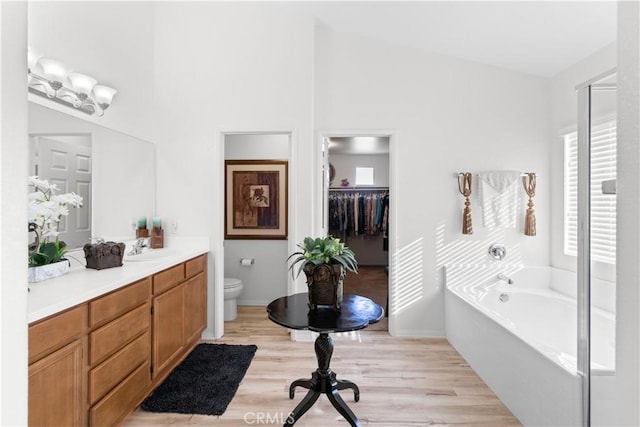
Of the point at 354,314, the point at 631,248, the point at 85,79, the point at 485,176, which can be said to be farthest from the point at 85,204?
the point at 485,176

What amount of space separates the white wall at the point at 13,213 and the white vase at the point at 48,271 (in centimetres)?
143

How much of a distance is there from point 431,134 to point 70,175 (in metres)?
3.03

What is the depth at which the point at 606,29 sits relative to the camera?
96.3 inches

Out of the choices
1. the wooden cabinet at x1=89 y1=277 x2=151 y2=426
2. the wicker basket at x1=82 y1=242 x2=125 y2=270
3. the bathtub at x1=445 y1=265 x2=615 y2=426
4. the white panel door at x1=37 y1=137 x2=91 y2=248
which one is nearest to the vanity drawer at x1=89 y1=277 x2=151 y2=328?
the wooden cabinet at x1=89 y1=277 x2=151 y2=426

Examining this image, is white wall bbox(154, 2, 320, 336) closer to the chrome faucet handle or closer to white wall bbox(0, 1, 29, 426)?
the chrome faucet handle

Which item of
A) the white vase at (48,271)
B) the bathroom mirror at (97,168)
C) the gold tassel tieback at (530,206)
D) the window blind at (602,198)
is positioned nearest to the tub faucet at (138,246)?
the bathroom mirror at (97,168)

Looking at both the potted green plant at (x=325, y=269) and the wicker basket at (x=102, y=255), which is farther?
the wicker basket at (x=102, y=255)

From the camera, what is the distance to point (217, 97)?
325 cm

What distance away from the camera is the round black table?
178cm

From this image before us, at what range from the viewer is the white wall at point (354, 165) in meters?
6.94

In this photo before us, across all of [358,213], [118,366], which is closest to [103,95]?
[118,366]

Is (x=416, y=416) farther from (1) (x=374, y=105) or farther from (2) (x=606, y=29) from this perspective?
(2) (x=606, y=29)

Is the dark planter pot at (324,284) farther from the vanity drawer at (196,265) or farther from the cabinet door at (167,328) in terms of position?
the vanity drawer at (196,265)

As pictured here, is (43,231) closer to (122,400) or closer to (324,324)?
(122,400)
